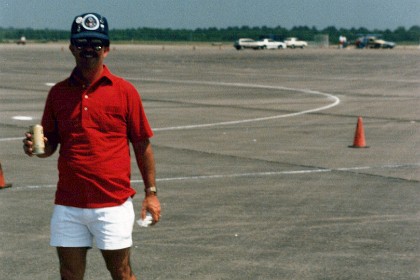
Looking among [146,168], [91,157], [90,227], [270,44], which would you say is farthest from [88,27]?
[270,44]

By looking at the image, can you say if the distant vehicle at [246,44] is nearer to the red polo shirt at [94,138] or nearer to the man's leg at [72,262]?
the red polo shirt at [94,138]

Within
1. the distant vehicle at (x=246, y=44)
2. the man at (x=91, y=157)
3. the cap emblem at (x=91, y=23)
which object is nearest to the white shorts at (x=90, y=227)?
the man at (x=91, y=157)

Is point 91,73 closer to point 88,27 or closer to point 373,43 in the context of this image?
point 88,27

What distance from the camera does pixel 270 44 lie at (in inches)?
4899

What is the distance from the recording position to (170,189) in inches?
484

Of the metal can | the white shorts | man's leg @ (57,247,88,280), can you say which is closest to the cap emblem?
the metal can

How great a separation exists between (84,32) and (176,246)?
12.4 ft

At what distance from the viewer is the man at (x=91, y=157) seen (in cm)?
545

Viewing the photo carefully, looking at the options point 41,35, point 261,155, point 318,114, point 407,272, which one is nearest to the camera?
point 407,272

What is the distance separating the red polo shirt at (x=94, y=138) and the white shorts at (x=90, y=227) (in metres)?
0.04

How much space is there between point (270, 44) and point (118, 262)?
120 meters

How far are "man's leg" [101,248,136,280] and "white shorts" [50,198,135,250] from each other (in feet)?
0.15

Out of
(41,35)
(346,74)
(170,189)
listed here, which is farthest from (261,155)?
(41,35)

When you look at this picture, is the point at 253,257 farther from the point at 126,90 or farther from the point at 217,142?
the point at 217,142
